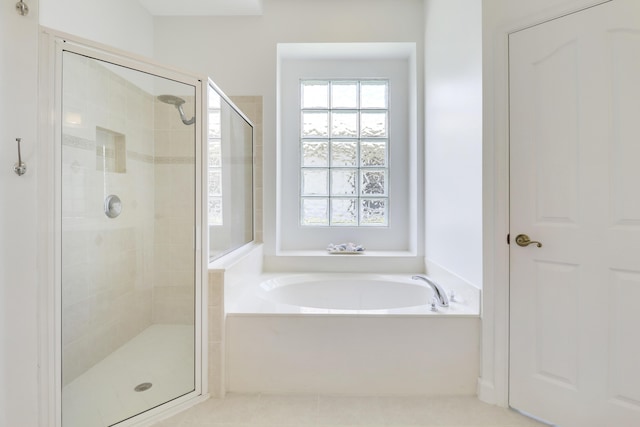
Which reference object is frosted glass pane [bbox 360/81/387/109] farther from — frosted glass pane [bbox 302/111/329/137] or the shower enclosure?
the shower enclosure

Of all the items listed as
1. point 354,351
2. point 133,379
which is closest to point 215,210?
point 133,379

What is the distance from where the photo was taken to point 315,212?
293 cm

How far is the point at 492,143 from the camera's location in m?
1.62

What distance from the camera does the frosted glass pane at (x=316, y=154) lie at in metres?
2.92

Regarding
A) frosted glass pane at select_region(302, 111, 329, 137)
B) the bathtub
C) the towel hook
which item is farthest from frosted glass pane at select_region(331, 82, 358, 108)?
the towel hook

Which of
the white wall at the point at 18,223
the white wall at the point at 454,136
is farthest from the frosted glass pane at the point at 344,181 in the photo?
the white wall at the point at 18,223

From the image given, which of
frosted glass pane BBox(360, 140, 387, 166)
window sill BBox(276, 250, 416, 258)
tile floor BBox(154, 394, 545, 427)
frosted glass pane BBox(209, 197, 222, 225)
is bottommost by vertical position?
tile floor BBox(154, 394, 545, 427)

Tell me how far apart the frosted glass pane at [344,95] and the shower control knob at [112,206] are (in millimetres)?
1927

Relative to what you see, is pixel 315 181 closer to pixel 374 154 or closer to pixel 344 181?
pixel 344 181

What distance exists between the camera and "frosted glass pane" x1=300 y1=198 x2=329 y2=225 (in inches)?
115

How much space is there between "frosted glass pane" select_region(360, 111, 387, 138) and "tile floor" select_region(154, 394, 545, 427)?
2070 millimetres

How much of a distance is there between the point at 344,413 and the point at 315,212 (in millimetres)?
1661

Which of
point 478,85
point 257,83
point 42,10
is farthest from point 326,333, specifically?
point 42,10

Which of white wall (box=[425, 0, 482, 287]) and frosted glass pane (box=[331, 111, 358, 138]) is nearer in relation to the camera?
white wall (box=[425, 0, 482, 287])
